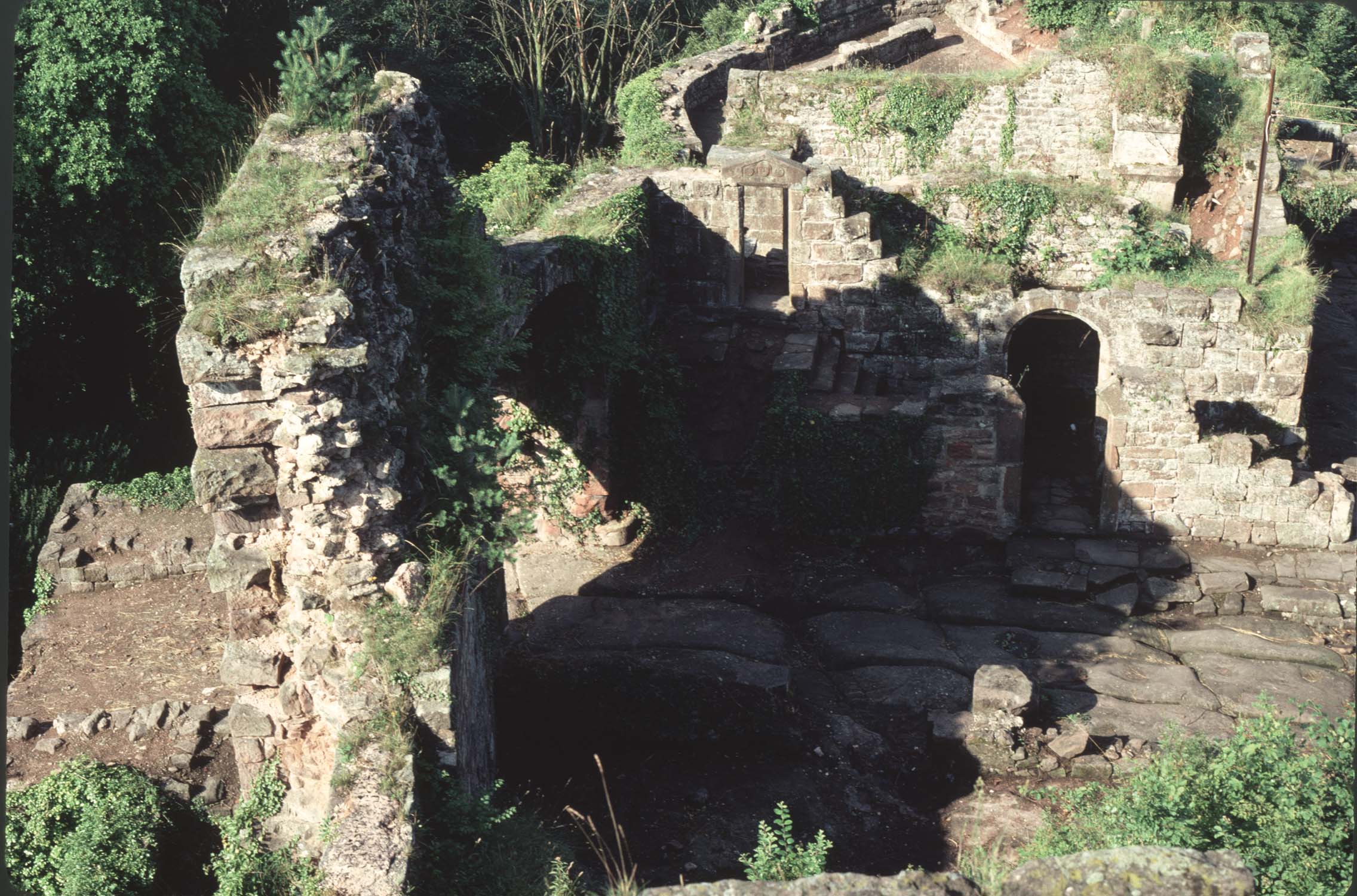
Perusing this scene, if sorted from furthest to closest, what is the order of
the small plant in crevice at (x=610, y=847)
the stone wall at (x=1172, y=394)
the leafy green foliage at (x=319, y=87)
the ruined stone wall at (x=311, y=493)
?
the stone wall at (x=1172, y=394) < the leafy green foliage at (x=319, y=87) < the small plant in crevice at (x=610, y=847) < the ruined stone wall at (x=311, y=493)

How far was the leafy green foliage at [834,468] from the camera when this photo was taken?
1457 centimetres

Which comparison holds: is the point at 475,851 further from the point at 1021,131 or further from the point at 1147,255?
the point at 1021,131

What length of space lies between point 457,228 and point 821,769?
198 inches

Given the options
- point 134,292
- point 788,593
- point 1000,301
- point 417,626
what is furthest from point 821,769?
point 134,292

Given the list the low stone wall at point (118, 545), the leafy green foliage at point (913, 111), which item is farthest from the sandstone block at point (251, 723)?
the leafy green foliage at point (913, 111)

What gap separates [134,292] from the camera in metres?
16.2

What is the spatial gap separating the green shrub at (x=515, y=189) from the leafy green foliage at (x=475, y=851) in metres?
7.35

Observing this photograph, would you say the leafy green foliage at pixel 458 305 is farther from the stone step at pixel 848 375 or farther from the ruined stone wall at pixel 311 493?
the stone step at pixel 848 375

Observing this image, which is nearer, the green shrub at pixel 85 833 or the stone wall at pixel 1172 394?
the green shrub at pixel 85 833

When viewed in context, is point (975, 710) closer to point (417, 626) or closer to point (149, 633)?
point (417, 626)

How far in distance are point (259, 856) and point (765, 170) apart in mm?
9940

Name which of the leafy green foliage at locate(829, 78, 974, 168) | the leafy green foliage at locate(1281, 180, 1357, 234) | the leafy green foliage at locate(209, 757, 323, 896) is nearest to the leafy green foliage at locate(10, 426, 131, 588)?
the leafy green foliage at locate(209, 757, 323, 896)

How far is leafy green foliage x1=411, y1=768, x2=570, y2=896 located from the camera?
7430 mm

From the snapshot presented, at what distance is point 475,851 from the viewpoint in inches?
306
